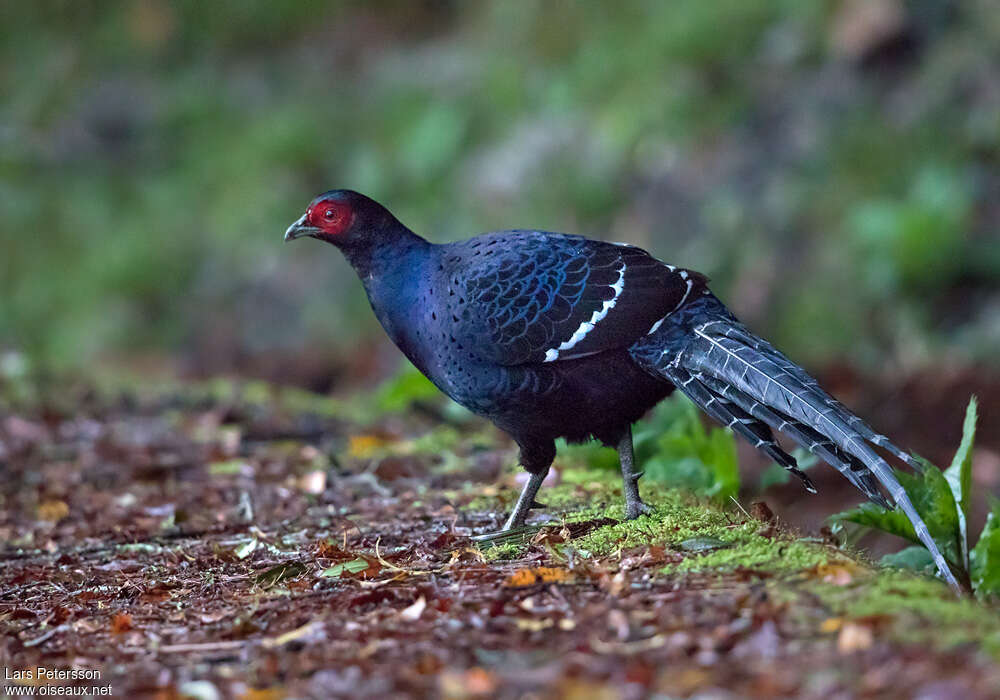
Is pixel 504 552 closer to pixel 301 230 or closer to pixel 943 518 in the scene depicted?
pixel 943 518

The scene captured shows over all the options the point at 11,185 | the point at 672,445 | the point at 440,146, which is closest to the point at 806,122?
the point at 440,146

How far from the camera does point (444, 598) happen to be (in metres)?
3.26

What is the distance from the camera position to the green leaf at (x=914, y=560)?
3.86 metres

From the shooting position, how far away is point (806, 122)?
395 inches

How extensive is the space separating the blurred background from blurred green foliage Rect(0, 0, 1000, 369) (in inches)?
1.1

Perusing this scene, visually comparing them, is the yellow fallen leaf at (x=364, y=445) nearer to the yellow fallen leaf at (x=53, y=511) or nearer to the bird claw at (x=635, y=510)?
the yellow fallen leaf at (x=53, y=511)

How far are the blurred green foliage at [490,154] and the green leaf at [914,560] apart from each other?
16.7ft

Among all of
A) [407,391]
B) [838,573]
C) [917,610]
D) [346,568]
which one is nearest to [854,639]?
[917,610]

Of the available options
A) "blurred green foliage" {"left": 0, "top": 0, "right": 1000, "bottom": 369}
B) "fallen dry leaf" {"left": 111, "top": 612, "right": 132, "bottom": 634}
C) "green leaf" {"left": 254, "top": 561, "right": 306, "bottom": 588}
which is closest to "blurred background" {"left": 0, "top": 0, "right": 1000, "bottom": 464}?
"blurred green foliage" {"left": 0, "top": 0, "right": 1000, "bottom": 369}

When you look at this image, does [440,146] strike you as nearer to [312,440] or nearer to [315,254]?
[315,254]

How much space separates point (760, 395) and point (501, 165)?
8178mm

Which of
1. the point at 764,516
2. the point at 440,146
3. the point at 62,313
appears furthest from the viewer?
the point at 62,313

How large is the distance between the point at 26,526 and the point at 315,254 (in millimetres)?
7545

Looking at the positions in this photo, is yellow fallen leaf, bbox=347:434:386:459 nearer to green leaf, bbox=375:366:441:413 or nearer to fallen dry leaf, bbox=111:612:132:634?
green leaf, bbox=375:366:441:413
